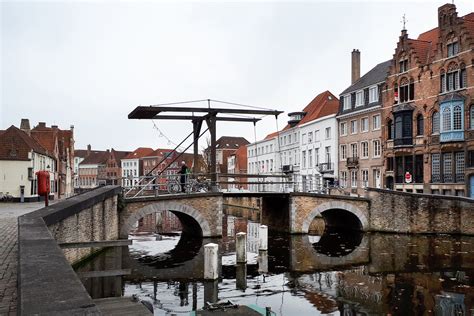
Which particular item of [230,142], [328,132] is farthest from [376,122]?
[230,142]

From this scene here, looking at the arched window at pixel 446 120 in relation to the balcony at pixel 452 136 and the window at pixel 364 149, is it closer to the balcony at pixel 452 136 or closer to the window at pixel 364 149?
the balcony at pixel 452 136

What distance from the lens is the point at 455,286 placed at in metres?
12.1

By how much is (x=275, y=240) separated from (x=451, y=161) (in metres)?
12.9

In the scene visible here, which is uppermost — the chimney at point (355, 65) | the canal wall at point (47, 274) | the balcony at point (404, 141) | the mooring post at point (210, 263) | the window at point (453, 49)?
the chimney at point (355, 65)

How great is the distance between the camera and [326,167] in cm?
4003

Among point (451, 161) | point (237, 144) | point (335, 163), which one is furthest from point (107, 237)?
point (237, 144)

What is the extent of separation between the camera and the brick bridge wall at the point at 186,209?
19875 millimetres

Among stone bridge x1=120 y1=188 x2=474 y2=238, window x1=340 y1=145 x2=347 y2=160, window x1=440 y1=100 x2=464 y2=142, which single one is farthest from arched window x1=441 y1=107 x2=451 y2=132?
window x1=340 y1=145 x2=347 y2=160

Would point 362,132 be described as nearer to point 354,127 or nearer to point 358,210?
point 354,127

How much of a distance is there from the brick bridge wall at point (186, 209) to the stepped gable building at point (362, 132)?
15054 millimetres

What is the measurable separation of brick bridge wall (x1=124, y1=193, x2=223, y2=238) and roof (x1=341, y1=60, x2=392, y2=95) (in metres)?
20.1

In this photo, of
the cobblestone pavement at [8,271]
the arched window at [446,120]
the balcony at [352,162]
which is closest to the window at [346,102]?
the balcony at [352,162]

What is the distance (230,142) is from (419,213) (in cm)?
5745

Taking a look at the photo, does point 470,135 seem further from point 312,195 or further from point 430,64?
point 312,195
